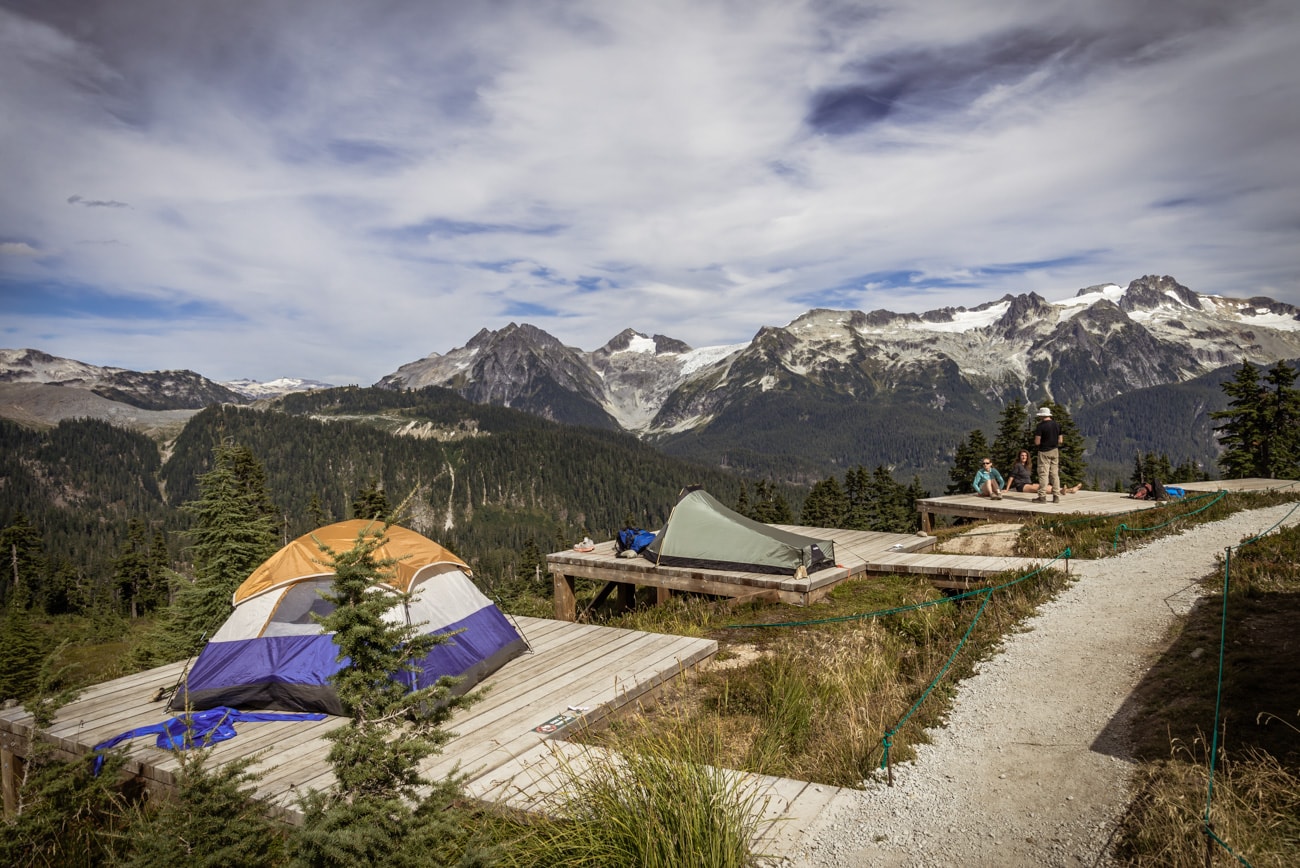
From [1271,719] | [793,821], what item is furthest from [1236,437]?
[793,821]

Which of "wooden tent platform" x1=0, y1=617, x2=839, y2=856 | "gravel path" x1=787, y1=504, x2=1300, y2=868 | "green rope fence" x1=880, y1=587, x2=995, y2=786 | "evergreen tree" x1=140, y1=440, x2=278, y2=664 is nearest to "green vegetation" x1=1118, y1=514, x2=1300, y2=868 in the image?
"gravel path" x1=787, y1=504, x2=1300, y2=868

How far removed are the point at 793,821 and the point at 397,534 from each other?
6.72 metres

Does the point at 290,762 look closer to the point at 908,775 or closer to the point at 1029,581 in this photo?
the point at 908,775

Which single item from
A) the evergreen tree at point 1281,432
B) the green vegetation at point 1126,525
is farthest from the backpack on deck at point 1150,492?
the evergreen tree at point 1281,432

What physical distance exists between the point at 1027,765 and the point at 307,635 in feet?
25.9

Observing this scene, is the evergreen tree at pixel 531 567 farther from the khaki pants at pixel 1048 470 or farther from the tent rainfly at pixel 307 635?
the tent rainfly at pixel 307 635

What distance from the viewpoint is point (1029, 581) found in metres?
10.8

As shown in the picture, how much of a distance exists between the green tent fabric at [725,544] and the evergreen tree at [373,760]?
31.9 ft

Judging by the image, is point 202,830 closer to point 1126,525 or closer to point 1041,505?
→ point 1126,525

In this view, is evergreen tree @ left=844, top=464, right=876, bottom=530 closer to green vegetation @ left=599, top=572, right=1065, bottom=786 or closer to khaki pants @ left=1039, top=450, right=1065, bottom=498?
khaki pants @ left=1039, top=450, right=1065, bottom=498

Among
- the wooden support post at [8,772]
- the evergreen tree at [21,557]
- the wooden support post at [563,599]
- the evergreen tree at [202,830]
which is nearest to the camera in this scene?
the evergreen tree at [202,830]

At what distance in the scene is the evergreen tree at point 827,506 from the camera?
7938 centimetres

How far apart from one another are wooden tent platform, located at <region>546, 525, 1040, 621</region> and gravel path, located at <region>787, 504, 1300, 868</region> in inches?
133

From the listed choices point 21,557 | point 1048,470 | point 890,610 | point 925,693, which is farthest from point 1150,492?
point 21,557
